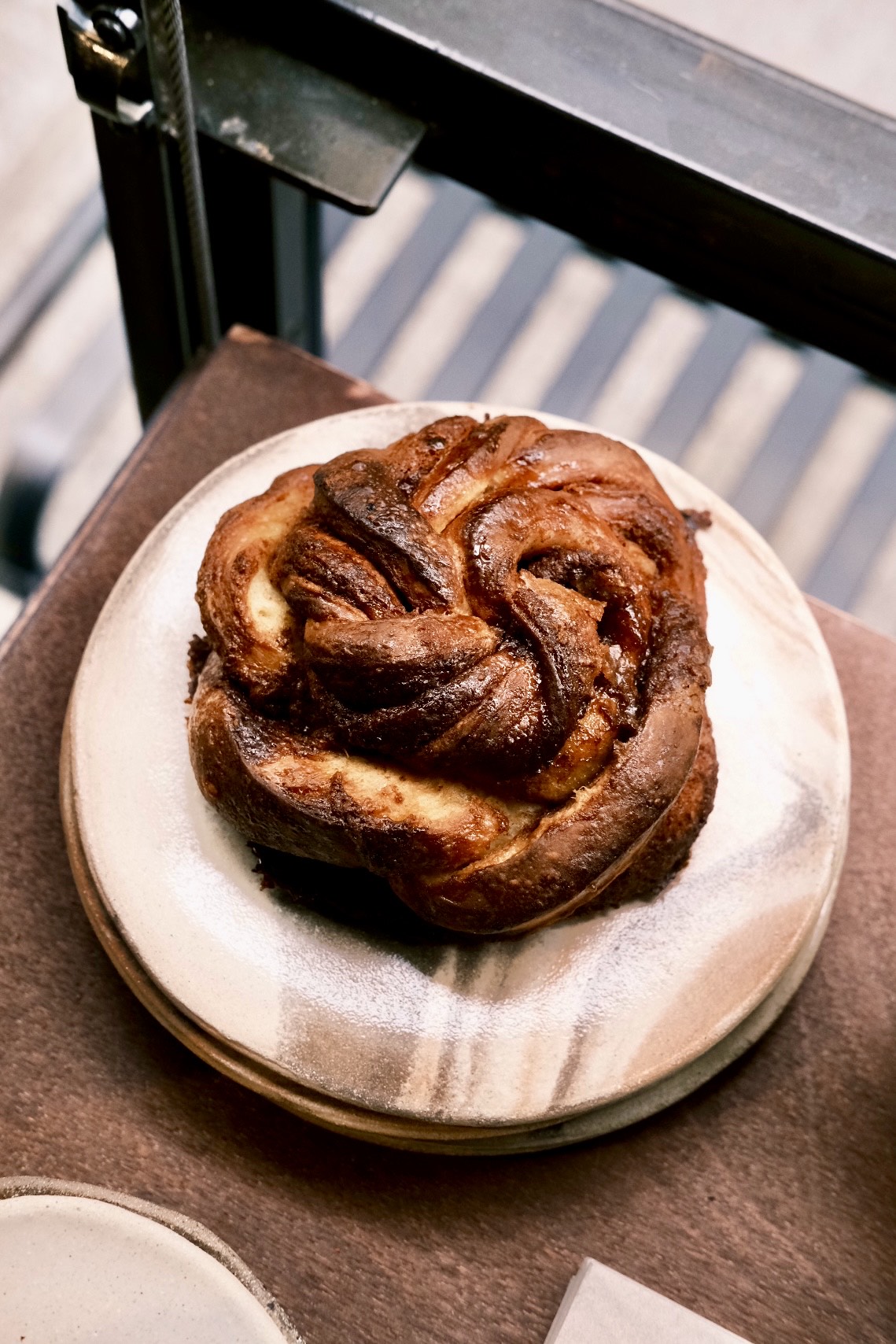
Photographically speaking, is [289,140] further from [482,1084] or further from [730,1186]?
[730,1186]

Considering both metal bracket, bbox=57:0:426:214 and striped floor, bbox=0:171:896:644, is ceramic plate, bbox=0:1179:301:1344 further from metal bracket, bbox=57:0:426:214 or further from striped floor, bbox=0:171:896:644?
striped floor, bbox=0:171:896:644

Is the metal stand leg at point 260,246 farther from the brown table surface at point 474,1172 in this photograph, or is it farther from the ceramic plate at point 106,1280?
the ceramic plate at point 106,1280

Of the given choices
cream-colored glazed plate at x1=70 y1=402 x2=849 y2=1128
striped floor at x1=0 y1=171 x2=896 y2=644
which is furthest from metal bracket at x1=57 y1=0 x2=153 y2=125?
striped floor at x1=0 y1=171 x2=896 y2=644

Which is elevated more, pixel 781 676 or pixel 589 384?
pixel 781 676

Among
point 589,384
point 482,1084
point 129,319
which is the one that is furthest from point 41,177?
point 482,1084

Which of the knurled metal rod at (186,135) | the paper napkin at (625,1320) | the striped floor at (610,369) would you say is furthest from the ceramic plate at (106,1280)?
the striped floor at (610,369)
